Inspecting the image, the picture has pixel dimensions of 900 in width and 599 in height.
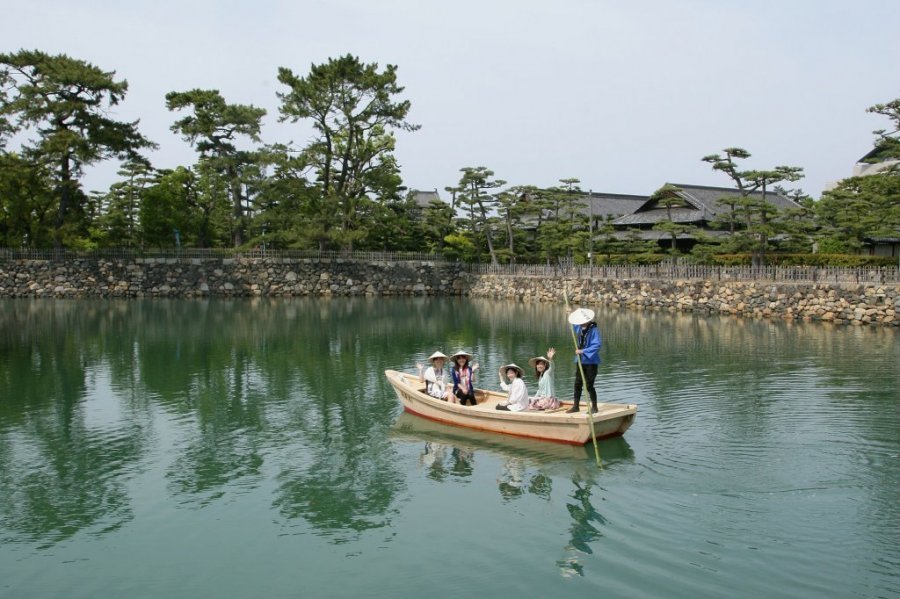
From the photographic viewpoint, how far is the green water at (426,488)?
7508 millimetres

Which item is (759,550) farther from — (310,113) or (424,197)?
(424,197)

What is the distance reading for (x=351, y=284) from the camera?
154ft

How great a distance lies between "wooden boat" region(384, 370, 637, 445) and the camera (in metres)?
11.2

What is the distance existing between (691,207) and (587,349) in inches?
1327

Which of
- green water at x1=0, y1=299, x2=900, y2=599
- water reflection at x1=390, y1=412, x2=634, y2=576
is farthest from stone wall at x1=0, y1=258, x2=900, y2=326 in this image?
water reflection at x1=390, y1=412, x2=634, y2=576

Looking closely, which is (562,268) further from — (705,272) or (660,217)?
(705,272)

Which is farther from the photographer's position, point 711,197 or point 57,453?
point 711,197

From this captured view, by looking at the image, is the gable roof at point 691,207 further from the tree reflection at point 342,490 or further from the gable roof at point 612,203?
the tree reflection at point 342,490

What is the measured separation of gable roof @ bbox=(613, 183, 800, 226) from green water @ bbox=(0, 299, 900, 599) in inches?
920

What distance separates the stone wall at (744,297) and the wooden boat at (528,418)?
11011mm

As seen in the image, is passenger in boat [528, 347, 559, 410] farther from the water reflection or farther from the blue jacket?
the water reflection

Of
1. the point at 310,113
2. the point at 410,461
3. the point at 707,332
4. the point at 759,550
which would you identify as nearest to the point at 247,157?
the point at 310,113

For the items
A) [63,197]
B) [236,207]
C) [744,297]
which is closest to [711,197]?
[744,297]

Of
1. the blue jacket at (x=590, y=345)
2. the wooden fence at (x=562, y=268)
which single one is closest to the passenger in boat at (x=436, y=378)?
the blue jacket at (x=590, y=345)
